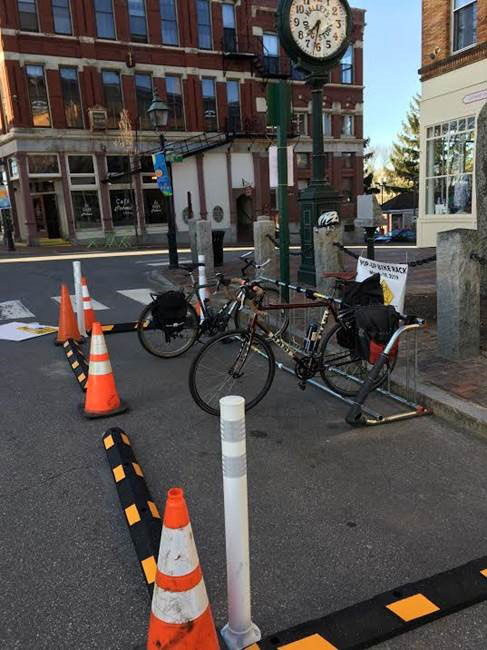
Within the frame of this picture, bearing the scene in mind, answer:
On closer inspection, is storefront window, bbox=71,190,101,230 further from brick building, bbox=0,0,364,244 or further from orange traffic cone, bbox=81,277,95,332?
orange traffic cone, bbox=81,277,95,332

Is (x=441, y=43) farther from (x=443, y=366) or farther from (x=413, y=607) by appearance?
(x=413, y=607)

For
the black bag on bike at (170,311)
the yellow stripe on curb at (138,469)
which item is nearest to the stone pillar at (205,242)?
the black bag on bike at (170,311)

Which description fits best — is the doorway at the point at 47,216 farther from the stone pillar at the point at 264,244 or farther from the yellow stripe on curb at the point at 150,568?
the yellow stripe on curb at the point at 150,568

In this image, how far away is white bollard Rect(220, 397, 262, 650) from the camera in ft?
6.93

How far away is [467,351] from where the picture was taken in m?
5.53

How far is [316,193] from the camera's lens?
9516 mm

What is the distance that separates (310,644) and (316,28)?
9.26m

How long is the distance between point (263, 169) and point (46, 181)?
44.9 feet

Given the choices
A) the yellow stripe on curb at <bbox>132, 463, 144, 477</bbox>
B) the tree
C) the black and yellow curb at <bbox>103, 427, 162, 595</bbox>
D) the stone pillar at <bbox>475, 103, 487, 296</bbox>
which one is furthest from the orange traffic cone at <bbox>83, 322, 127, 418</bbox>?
the tree

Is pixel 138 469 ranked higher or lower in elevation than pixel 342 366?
lower

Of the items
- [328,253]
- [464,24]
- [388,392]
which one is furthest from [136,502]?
[464,24]

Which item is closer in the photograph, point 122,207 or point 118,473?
point 118,473

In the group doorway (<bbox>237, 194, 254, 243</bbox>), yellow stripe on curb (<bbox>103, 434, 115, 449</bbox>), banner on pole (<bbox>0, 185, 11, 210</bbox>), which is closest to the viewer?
yellow stripe on curb (<bbox>103, 434, 115, 449</bbox>)

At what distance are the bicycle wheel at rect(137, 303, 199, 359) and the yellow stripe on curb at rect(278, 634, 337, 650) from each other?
446 cm
